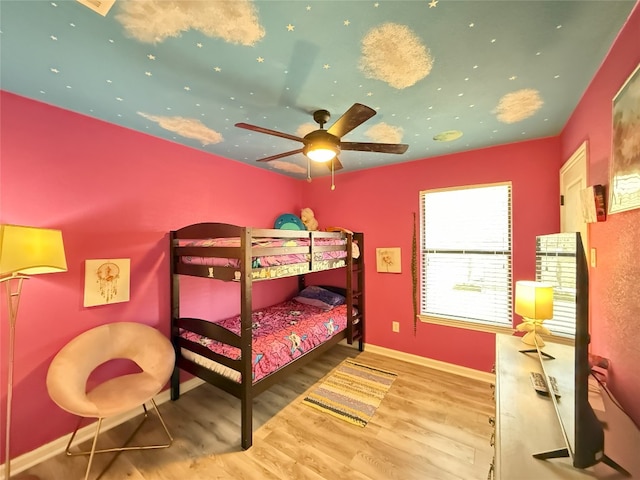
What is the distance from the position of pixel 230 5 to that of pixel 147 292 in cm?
226

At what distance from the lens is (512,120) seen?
81.0 inches

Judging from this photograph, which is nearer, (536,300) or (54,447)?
(536,300)

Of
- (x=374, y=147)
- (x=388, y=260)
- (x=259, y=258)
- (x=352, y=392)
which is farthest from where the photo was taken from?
(x=388, y=260)

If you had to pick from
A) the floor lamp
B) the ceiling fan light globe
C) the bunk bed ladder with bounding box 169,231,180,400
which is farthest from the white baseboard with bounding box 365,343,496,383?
the floor lamp

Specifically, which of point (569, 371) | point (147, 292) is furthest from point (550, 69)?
point (147, 292)

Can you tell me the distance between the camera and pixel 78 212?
1.90m

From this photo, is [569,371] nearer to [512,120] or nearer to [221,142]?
[512,120]

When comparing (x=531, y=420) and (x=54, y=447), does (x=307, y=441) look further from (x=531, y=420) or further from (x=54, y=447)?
(x=54, y=447)

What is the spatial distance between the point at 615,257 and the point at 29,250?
10.3 feet

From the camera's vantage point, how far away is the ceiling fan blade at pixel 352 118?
1354 mm

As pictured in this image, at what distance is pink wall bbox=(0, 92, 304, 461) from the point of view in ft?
5.50

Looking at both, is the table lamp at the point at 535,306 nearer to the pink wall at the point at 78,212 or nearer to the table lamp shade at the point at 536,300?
the table lamp shade at the point at 536,300

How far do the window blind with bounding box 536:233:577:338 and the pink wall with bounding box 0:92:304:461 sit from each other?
2.86 meters

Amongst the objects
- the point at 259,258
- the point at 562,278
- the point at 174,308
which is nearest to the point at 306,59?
the point at 259,258
